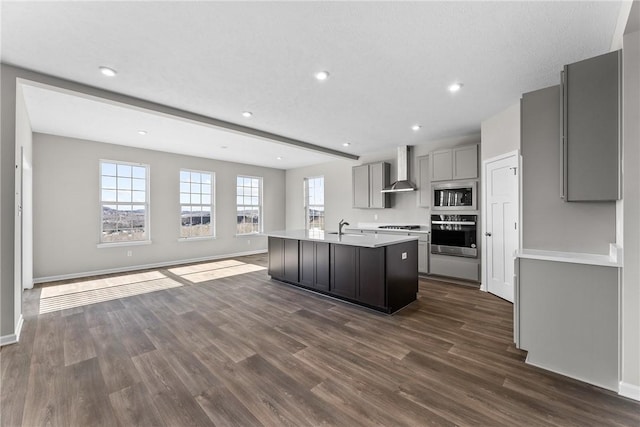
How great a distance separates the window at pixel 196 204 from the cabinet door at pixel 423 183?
5.31 m

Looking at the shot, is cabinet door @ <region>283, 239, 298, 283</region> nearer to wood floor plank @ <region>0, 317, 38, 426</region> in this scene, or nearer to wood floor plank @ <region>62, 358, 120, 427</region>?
wood floor plank @ <region>62, 358, 120, 427</region>

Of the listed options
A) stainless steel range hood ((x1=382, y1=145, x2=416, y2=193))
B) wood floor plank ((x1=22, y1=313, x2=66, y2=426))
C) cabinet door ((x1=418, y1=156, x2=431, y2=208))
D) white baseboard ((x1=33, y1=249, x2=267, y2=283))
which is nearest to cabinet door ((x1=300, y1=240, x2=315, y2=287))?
stainless steel range hood ((x1=382, y1=145, x2=416, y2=193))

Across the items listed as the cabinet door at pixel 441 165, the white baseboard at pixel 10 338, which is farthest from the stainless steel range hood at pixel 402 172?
the white baseboard at pixel 10 338

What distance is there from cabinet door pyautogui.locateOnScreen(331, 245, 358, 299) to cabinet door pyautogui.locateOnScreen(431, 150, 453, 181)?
8.34 ft

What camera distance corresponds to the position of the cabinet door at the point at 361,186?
21.5 ft

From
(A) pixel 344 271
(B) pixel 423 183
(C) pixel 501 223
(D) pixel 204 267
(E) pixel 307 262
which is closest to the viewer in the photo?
(A) pixel 344 271

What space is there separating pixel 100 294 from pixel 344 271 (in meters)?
3.85

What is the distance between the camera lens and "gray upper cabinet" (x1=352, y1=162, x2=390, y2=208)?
626 centimetres

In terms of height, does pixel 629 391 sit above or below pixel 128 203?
below

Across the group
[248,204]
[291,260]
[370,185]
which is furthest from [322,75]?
[248,204]

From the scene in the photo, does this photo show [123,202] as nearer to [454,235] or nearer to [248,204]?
[248,204]

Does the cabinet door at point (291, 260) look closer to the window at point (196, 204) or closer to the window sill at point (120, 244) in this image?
the window at point (196, 204)

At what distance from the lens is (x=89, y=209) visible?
542cm

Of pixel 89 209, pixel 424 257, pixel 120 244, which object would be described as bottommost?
pixel 424 257
